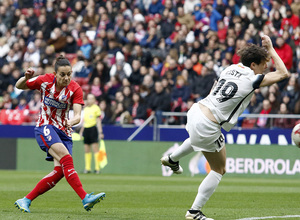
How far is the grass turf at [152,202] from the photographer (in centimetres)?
887

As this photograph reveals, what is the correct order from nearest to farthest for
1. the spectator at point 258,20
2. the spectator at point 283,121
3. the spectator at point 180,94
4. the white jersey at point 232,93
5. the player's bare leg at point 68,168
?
the white jersey at point 232,93 → the player's bare leg at point 68,168 → the spectator at point 283,121 → the spectator at point 180,94 → the spectator at point 258,20

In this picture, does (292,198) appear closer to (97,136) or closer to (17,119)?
(97,136)

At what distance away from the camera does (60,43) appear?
25.5 metres

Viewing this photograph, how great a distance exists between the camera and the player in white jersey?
7.66m

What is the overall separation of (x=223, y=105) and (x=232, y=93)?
0.59 ft

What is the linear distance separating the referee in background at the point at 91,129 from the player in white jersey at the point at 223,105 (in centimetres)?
1270

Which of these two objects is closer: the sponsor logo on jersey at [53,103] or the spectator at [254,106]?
the sponsor logo on jersey at [53,103]

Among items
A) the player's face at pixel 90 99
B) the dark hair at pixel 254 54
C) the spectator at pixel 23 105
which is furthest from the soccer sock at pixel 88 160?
the dark hair at pixel 254 54

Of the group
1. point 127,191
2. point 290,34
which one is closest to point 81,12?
point 290,34

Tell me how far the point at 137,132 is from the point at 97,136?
1.42m

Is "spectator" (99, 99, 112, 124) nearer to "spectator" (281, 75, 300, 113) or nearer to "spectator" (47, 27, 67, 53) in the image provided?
"spectator" (47, 27, 67, 53)

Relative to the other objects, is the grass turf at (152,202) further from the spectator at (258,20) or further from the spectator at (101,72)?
the spectator at (101,72)

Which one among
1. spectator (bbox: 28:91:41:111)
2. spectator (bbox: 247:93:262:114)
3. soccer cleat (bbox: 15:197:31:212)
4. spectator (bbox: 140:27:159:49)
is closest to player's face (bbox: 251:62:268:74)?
soccer cleat (bbox: 15:197:31:212)

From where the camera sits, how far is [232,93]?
7.65 metres
